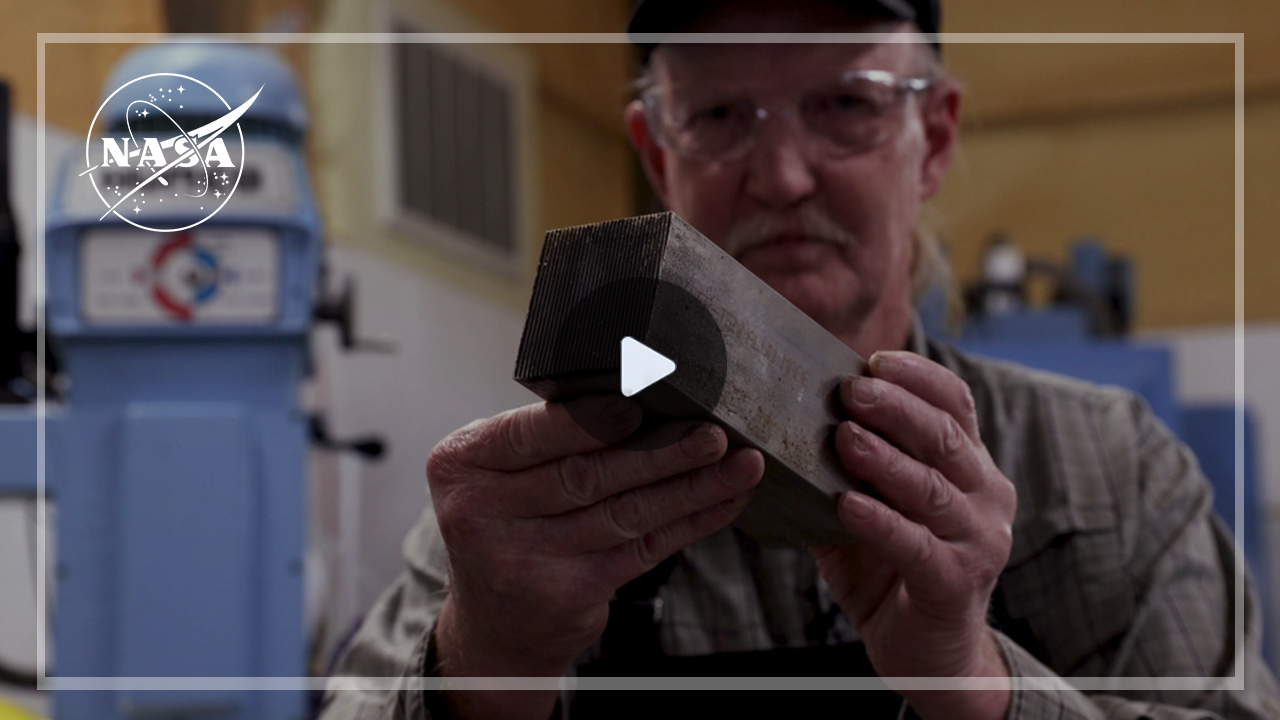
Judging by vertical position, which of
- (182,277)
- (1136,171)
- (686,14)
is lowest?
(182,277)

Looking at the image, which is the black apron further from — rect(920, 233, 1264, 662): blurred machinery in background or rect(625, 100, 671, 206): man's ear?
rect(920, 233, 1264, 662): blurred machinery in background

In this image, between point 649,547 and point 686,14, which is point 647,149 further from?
point 649,547

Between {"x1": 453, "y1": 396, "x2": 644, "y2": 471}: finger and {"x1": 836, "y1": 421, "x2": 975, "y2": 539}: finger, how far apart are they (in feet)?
0.29

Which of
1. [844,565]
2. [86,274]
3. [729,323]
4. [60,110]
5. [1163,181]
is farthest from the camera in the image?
[1163,181]

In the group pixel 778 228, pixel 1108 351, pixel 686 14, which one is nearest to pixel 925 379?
pixel 778 228

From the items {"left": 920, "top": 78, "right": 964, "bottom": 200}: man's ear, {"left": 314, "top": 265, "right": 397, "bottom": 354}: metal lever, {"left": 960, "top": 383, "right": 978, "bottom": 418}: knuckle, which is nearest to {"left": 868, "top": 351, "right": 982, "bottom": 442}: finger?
{"left": 960, "top": 383, "right": 978, "bottom": 418}: knuckle

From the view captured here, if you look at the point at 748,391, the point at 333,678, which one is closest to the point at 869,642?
the point at 748,391

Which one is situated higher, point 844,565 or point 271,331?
point 271,331

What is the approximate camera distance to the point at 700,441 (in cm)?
35

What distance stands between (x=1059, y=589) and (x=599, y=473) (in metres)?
0.26

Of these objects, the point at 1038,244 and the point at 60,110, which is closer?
the point at 60,110

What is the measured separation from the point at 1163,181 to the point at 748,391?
8.63 ft

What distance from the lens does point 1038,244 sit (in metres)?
2.83

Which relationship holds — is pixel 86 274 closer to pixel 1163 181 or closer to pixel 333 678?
pixel 333 678
